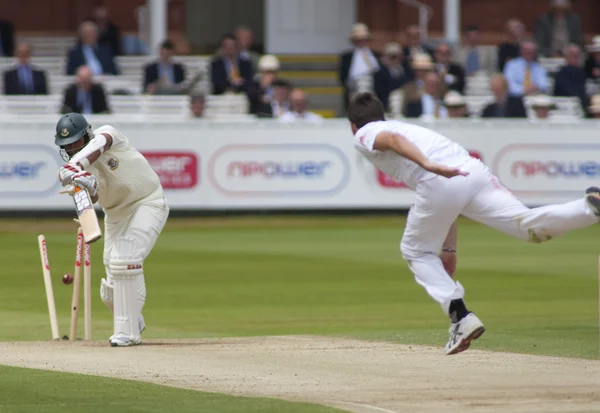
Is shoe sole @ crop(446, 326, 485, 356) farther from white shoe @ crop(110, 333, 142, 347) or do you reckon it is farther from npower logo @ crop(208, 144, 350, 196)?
npower logo @ crop(208, 144, 350, 196)

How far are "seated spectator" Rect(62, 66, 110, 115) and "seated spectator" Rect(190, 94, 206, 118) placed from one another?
1254mm

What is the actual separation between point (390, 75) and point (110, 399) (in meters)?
15.7

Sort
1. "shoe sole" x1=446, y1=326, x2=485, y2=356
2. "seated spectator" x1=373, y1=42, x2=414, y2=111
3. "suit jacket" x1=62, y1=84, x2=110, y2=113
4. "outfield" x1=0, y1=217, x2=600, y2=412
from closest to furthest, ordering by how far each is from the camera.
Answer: "shoe sole" x1=446, y1=326, x2=485, y2=356 → "outfield" x1=0, y1=217, x2=600, y2=412 → "suit jacket" x1=62, y1=84, x2=110, y2=113 → "seated spectator" x1=373, y1=42, x2=414, y2=111

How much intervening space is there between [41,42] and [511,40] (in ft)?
28.9

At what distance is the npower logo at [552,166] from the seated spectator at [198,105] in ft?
14.1

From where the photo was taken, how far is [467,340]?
9406 millimetres

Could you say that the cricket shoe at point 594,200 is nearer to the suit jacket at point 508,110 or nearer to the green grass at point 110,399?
the green grass at point 110,399

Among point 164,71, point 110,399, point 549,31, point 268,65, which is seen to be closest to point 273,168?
point 268,65

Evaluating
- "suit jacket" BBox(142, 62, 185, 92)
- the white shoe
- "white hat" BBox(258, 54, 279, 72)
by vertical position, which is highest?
"white hat" BBox(258, 54, 279, 72)

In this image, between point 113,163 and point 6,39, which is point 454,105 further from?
point 113,163

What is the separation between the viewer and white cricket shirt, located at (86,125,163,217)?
1051 cm

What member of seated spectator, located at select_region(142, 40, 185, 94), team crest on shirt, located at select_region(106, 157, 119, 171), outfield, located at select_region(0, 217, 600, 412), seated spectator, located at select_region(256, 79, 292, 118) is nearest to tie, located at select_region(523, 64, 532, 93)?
outfield, located at select_region(0, 217, 600, 412)

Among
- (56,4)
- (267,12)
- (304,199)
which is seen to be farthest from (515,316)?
(56,4)

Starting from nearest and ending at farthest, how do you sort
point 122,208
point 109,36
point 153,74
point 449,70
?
point 122,208, point 153,74, point 449,70, point 109,36
